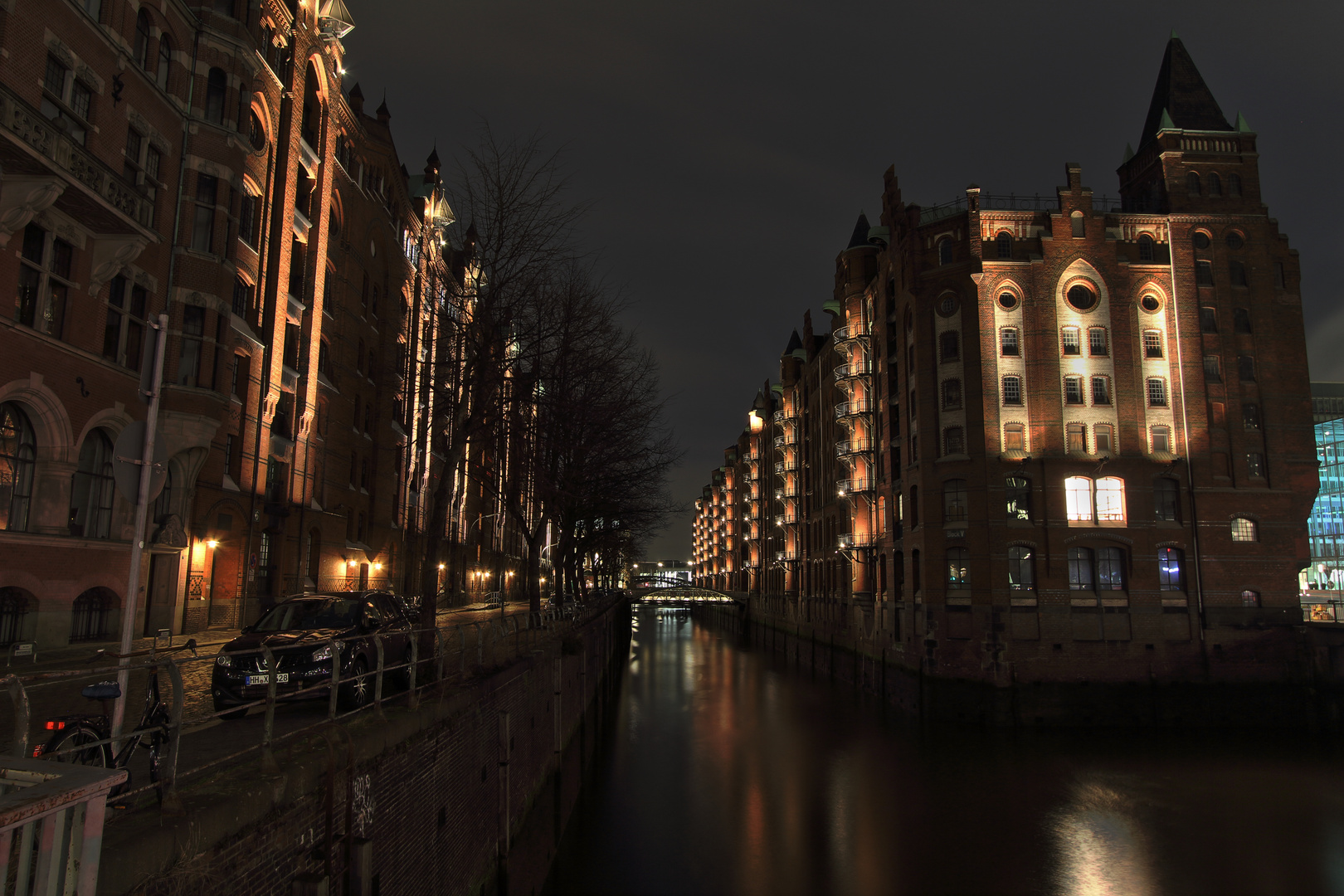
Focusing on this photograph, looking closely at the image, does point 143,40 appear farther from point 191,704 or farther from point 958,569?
point 958,569

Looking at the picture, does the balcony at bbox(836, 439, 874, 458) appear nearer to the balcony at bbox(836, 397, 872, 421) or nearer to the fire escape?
the fire escape

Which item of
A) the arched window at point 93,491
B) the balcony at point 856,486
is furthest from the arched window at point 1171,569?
the arched window at point 93,491

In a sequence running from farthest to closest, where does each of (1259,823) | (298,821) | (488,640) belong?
(1259,823)
(488,640)
(298,821)

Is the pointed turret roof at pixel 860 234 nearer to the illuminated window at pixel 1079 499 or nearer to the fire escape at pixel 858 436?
the fire escape at pixel 858 436

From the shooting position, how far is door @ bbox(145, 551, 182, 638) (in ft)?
71.3

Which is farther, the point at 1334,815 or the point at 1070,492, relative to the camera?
the point at 1070,492

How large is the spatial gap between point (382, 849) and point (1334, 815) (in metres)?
27.3

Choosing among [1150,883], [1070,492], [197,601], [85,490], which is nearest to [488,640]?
[85,490]

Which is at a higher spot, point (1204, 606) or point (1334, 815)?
point (1204, 606)

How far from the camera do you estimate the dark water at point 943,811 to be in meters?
17.7

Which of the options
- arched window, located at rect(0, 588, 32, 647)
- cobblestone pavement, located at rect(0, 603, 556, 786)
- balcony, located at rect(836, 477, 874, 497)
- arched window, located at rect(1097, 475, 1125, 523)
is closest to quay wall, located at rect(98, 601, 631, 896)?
cobblestone pavement, located at rect(0, 603, 556, 786)

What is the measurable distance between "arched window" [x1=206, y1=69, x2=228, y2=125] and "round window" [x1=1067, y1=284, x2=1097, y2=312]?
3548 cm

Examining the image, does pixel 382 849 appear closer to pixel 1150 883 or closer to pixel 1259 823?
pixel 1150 883

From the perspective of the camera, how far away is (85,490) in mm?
19281
